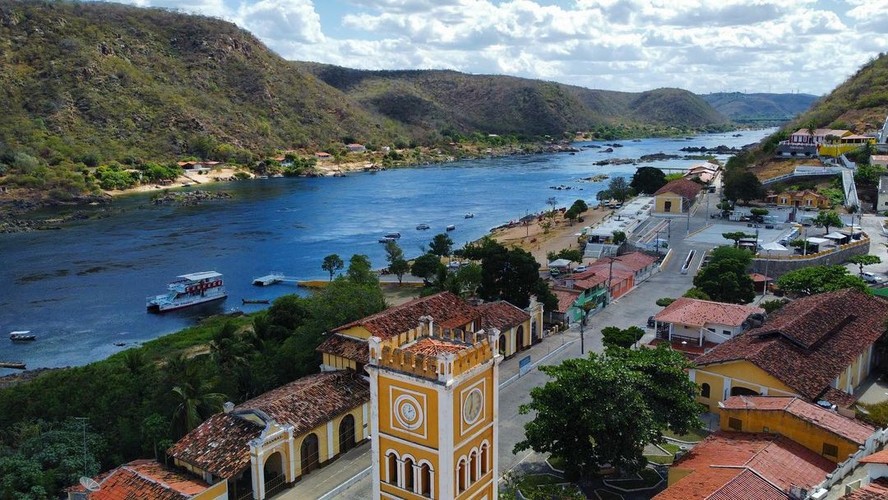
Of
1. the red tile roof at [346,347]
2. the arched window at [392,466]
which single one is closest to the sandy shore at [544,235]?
the red tile roof at [346,347]

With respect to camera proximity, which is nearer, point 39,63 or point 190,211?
point 190,211

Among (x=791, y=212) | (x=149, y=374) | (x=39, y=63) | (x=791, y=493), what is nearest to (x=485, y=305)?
(x=149, y=374)

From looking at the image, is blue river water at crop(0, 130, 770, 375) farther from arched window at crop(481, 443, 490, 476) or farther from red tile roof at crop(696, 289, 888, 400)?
red tile roof at crop(696, 289, 888, 400)

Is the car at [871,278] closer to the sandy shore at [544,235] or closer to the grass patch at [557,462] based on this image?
the sandy shore at [544,235]

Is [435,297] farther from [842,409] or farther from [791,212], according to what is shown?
[791,212]

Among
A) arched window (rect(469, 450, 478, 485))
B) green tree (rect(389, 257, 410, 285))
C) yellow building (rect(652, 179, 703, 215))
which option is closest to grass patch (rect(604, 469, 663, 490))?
arched window (rect(469, 450, 478, 485))
